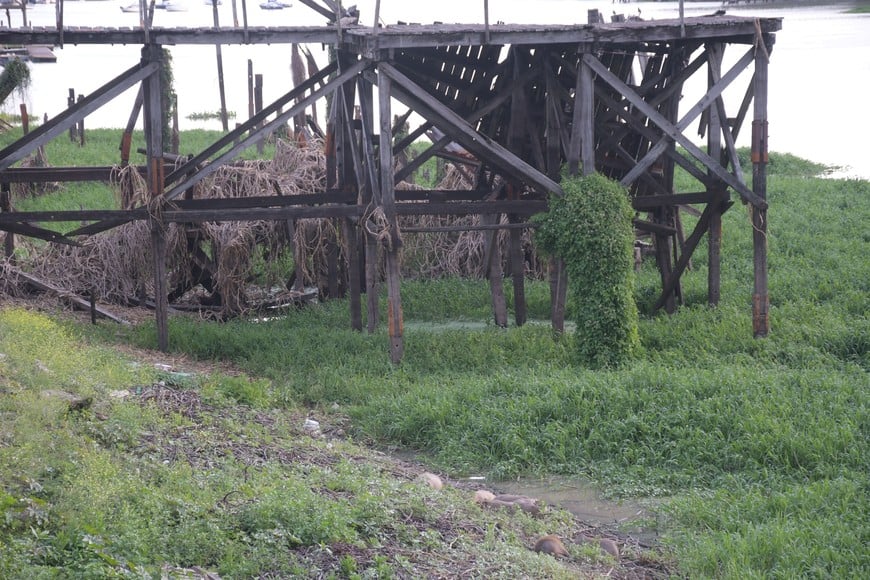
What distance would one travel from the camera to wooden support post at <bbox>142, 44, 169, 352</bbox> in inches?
435

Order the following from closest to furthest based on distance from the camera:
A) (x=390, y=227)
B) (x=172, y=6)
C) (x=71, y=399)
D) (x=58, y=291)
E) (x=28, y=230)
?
1. (x=71, y=399)
2. (x=390, y=227)
3. (x=28, y=230)
4. (x=58, y=291)
5. (x=172, y=6)

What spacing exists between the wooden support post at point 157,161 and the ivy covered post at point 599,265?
4.31 meters

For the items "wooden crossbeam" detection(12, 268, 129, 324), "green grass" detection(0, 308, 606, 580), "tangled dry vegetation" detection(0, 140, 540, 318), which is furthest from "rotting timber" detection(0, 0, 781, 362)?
"green grass" detection(0, 308, 606, 580)

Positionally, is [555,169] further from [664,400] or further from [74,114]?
[74,114]

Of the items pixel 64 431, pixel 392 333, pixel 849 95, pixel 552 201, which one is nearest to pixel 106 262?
pixel 392 333

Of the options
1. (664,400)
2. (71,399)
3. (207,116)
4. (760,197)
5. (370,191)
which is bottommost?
(664,400)

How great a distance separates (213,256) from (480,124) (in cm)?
409

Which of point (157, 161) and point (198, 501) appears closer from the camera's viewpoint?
point (198, 501)

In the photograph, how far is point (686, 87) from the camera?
35.2 metres

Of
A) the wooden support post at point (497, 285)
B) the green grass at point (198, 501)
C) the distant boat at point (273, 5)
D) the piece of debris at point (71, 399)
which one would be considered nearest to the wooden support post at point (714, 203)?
the wooden support post at point (497, 285)

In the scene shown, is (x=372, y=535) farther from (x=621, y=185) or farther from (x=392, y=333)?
(x=621, y=185)

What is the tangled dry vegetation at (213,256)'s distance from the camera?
1361 centimetres

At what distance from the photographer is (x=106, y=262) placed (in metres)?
13.8

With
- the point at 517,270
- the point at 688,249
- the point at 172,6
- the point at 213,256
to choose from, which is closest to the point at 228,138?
the point at 213,256
